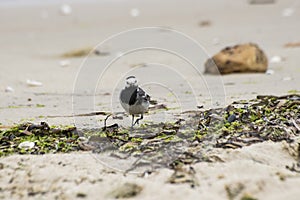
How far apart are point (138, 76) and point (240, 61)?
4.78 feet

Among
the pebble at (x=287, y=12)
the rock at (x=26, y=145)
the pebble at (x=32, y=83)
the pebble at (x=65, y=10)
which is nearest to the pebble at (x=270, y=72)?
the pebble at (x=32, y=83)

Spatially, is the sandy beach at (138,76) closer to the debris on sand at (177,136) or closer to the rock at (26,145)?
the debris on sand at (177,136)

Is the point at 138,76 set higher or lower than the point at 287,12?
lower

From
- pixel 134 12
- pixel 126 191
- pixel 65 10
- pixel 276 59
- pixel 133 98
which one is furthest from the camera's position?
pixel 65 10

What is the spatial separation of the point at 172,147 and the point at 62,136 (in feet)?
3.23

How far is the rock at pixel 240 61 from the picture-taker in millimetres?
7070

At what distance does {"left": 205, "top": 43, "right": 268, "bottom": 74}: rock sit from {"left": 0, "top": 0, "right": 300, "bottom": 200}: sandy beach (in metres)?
0.17

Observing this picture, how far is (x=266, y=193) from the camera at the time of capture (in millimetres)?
3061

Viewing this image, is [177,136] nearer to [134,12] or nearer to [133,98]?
[133,98]

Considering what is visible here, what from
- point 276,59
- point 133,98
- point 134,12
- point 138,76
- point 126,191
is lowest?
point 126,191

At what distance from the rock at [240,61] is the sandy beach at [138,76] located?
17 cm

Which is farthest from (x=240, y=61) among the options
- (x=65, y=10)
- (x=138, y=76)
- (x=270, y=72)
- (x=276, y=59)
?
(x=65, y=10)

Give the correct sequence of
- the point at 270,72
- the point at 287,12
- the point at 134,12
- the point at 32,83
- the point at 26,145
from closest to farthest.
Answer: the point at 26,145
the point at 32,83
the point at 270,72
the point at 287,12
the point at 134,12

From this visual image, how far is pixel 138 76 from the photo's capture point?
716 centimetres
